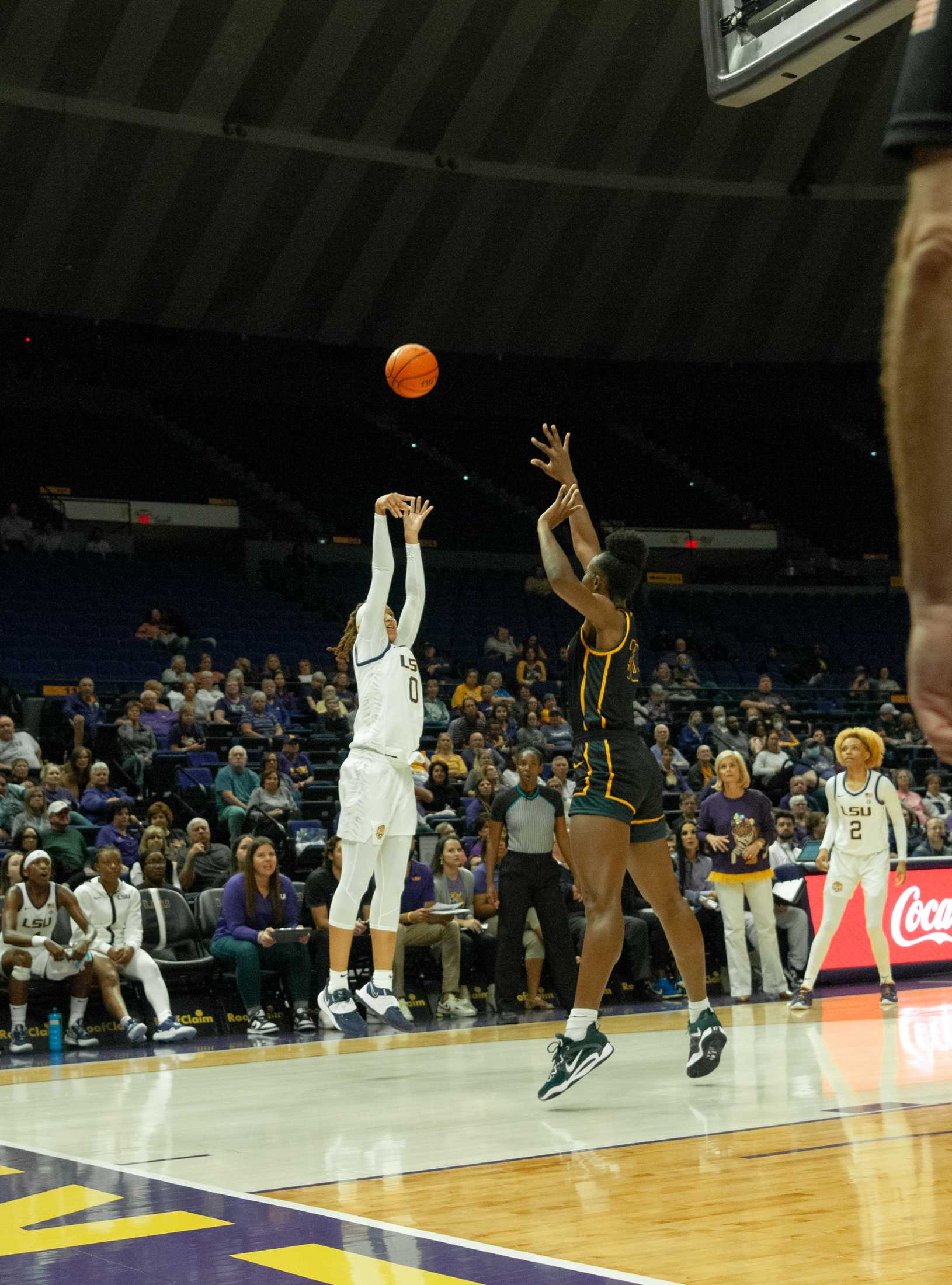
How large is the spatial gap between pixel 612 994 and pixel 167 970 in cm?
385

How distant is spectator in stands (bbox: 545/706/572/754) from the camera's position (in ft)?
59.5

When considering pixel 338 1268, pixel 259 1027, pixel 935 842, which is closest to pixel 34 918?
pixel 259 1027

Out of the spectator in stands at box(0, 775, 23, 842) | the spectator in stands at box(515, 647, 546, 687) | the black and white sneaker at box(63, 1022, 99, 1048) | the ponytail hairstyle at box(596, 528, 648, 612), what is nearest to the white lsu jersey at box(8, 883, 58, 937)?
the black and white sneaker at box(63, 1022, 99, 1048)

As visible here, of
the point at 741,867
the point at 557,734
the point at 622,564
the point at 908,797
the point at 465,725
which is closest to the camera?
the point at 622,564

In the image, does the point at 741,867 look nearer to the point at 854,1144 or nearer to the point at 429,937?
the point at 429,937

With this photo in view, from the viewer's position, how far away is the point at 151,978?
10539mm

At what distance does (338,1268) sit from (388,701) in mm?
4260

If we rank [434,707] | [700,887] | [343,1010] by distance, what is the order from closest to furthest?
[343,1010]
[700,887]
[434,707]

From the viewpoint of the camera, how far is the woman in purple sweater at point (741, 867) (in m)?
11.9

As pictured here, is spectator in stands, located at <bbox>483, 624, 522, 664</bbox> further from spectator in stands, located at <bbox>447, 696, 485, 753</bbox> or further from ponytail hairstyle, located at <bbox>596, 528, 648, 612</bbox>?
ponytail hairstyle, located at <bbox>596, 528, 648, 612</bbox>

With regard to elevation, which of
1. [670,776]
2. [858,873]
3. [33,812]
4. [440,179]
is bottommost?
[858,873]

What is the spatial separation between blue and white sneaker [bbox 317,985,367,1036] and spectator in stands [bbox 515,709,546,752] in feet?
28.7

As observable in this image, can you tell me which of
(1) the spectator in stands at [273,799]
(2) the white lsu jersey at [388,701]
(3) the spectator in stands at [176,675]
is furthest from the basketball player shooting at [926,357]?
(3) the spectator in stands at [176,675]

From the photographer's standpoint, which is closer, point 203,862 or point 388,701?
point 388,701
